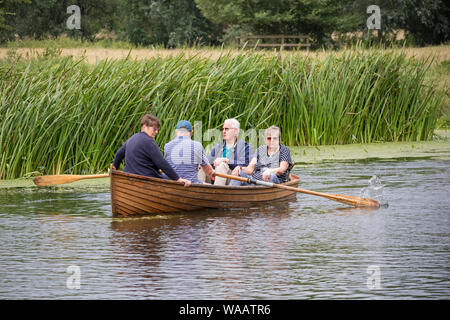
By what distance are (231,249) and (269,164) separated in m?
3.56

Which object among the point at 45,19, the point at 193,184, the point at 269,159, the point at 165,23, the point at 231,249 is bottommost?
the point at 231,249

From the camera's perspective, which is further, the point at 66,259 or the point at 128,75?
the point at 128,75

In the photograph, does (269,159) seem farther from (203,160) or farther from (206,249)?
(206,249)

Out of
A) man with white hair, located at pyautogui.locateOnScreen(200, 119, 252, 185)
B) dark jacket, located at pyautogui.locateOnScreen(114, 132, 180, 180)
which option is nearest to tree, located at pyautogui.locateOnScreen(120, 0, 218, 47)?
man with white hair, located at pyautogui.locateOnScreen(200, 119, 252, 185)

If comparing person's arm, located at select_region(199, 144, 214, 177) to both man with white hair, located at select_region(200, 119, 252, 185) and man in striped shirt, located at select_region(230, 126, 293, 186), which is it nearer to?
man with white hair, located at select_region(200, 119, 252, 185)

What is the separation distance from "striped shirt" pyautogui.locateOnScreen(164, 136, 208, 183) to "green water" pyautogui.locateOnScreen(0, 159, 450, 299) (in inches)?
23.7

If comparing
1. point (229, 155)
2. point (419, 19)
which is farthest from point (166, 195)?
point (419, 19)

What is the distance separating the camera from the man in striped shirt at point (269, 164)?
11.9 m

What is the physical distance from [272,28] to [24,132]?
43.2 m

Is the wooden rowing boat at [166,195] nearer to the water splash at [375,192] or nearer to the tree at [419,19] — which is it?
the water splash at [375,192]

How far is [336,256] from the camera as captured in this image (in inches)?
328

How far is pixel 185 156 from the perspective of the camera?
1117 centimetres
